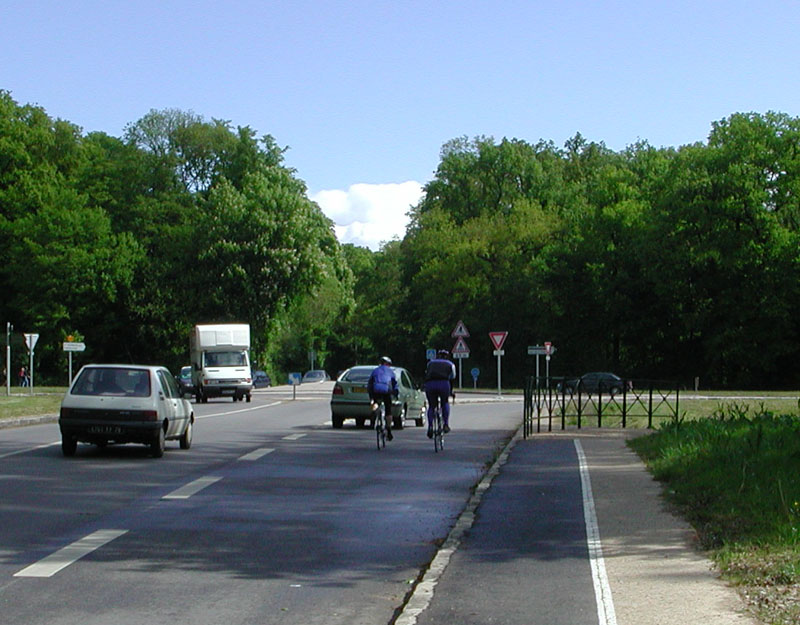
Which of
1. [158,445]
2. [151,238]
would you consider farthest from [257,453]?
[151,238]

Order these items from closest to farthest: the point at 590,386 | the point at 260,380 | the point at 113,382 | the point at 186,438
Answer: the point at 113,382
the point at 186,438
the point at 590,386
the point at 260,380

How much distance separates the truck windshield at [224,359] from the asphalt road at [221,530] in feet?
97.3

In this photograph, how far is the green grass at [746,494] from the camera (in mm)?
8211

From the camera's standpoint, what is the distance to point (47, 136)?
7906 cm

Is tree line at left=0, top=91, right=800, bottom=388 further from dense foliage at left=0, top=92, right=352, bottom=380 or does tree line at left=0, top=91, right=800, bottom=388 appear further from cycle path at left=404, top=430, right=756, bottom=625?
cycle path at left=404, top=430, right=756, bottom=625

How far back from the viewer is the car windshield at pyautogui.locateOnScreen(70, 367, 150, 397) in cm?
1997

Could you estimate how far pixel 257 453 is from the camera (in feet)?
71.2

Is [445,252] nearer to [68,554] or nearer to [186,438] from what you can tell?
[186,438]

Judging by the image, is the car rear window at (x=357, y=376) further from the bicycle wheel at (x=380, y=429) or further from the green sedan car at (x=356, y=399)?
the bicycle wheel at (x=380, y=429)

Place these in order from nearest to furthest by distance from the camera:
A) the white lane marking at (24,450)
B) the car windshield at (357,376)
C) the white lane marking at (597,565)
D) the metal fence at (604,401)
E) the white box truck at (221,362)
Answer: the white lane marking at (597,565), the white lane marking at (24,450), the metal fence at (604,401), the car windshield at (357,376), the white box truck at (221,362)

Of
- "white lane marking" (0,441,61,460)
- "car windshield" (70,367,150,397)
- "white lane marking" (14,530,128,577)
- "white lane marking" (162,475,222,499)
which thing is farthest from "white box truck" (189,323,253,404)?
"white lane marking" (14,530,128,577)

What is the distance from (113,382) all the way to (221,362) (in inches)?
1280

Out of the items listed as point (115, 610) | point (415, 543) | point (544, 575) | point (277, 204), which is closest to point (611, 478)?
point (415, 543)

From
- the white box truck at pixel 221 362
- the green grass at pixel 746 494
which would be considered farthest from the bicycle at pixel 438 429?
the white box truck at pixel 221 362
